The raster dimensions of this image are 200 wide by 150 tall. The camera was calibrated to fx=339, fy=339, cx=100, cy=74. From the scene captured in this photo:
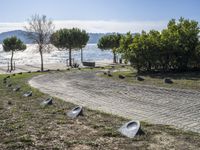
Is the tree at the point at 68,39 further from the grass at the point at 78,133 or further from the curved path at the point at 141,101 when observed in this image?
the grass at the point at 78,133

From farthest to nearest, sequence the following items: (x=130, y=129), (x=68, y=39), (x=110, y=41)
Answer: (x=110, y=41) < (x=68, y=39) < (x=130, y=129)

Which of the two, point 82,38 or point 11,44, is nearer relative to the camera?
point 11,44

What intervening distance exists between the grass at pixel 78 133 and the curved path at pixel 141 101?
3.42ft

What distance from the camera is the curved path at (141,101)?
42.2 feet

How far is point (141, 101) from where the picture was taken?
16.9 metres

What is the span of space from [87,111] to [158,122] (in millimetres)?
3515

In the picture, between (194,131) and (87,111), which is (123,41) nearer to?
(87,111)

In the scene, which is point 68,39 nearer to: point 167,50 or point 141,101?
point 167,50

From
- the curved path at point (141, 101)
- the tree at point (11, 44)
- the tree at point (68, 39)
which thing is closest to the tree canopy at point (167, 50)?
the curved path at point (141, 101)

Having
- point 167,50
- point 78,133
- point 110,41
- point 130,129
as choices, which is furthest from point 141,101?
point 110,41

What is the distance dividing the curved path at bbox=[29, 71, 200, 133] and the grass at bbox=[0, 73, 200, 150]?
104cm

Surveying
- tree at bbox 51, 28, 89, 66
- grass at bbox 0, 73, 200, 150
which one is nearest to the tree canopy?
grass at bbox 0, 73, 200, 150

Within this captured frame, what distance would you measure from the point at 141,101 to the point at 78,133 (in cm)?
688

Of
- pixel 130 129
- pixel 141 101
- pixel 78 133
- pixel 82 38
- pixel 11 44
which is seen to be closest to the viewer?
pixel 130 129
